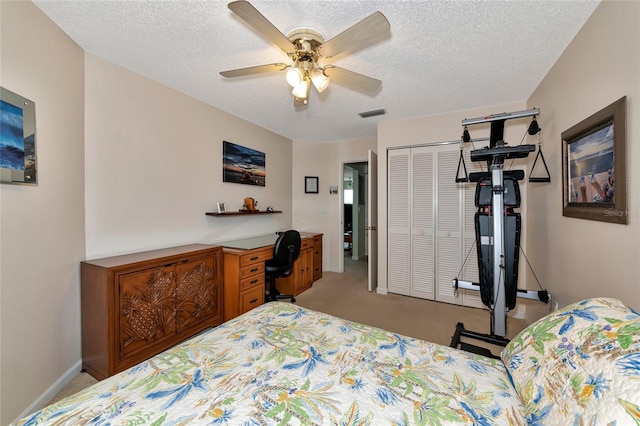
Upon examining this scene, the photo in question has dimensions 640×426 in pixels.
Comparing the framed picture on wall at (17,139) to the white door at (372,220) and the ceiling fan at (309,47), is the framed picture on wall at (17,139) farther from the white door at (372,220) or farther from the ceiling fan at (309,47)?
the white door at (372,220)

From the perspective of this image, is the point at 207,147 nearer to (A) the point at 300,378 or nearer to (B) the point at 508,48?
(A) the point at 300,378

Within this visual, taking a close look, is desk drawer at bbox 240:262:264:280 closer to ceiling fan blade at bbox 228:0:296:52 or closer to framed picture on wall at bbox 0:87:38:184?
framed picture on wall at bbox 0:87:38:184

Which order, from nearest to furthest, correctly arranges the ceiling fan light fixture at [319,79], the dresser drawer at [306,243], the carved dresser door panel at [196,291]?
the ceiling fan light fixture at [319,79]
the carved dresser door panel at [196,291]
the dresser drawer at [306,243]

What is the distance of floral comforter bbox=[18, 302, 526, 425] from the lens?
813 mm

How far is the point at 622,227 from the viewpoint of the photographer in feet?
4.29

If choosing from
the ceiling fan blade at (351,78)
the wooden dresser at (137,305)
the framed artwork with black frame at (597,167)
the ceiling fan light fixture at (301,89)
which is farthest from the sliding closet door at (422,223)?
the wooden dresser at (137,305)

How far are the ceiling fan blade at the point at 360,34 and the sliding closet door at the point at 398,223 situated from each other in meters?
2.28

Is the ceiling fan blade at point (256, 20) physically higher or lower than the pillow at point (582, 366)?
higher

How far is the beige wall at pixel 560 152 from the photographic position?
48.5 inches

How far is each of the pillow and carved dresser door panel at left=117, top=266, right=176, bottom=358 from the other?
2395 millimetres

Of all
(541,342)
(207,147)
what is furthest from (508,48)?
(207,147)

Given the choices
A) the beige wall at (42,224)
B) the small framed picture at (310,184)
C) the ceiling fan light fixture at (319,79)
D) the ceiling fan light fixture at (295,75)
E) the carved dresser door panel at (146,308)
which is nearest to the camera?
the beige wall at (42,224)

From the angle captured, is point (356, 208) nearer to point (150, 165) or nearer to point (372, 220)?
point (372, 220)

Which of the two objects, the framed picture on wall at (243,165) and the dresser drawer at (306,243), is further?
the dresser drawer at (306,243)
